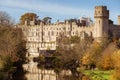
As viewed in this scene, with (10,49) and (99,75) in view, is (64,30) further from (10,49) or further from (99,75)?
(99,75)

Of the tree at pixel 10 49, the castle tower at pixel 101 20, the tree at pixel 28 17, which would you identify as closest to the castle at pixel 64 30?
the castle tower at pixel 101 20

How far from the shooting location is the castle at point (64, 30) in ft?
186

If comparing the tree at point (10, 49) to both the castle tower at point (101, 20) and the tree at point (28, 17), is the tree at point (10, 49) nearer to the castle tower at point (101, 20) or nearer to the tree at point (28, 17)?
the castle tower at point (101, 20)

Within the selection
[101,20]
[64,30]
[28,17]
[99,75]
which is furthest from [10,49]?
[28,17]

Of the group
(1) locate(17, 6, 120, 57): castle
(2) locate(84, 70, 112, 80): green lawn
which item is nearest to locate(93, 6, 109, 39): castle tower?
(1) locate(17, 6, 120, 57): castle

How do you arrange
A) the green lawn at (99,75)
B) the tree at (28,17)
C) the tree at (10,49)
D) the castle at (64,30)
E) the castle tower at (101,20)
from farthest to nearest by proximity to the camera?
the tree at (28,17)
the castle tower at (101,20)
the castle at (64,30)
the tree at (10,49)
the green lawn at (99,75)

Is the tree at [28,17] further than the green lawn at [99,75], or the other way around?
the tree at [28,17]

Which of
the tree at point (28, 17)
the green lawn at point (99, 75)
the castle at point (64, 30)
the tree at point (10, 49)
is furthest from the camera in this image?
the tree at point (28, 17)

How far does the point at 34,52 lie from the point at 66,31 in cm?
1200

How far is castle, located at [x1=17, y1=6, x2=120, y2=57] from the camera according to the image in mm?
56625

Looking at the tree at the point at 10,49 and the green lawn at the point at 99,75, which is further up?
the tree at the point at 10,49

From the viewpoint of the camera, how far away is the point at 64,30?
65.1m

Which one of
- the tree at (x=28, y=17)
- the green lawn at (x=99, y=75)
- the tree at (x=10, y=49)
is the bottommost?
the green lawn at (x=99, y=75)

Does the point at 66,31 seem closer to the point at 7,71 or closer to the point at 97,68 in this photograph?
the point at 97,68
